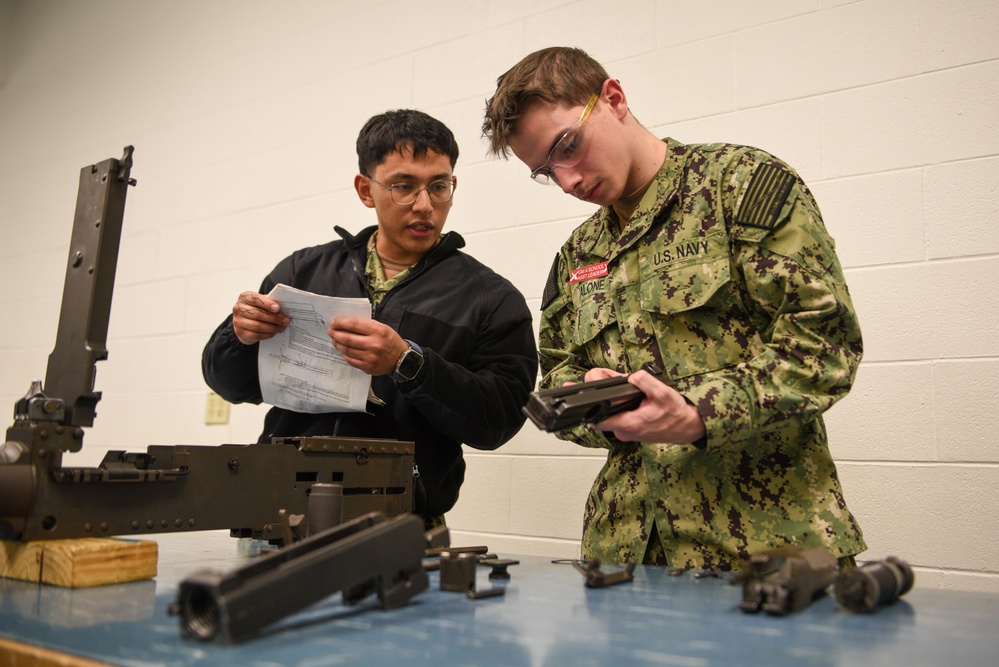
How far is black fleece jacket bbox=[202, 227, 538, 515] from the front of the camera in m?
1.56

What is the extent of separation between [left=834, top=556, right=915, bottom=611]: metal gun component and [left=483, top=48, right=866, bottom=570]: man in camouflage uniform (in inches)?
11.1

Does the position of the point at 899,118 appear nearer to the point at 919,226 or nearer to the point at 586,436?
the point at 919,226

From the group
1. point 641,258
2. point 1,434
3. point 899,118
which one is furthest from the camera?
point 1,434

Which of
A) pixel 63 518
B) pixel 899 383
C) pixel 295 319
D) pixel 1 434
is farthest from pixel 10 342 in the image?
pixel 899 383

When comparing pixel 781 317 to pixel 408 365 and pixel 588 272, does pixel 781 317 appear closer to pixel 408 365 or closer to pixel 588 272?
pixel 588 272

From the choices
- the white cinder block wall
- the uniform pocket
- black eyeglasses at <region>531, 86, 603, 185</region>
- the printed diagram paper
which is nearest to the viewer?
the uniform pocket

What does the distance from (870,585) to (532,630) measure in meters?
0.36

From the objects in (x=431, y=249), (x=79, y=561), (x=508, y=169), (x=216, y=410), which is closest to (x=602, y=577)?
(x=79, y=561)

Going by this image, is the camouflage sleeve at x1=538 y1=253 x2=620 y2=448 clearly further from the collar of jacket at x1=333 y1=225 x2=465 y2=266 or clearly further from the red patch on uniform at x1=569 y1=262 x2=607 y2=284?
the collar of jacket at x1=333 y1=225 x2=465 y2=266

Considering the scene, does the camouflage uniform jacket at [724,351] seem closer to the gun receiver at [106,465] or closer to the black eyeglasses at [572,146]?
the black eyeglasses at [572,146]

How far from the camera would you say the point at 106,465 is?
1022 mm

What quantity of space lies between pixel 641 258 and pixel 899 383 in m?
0.80

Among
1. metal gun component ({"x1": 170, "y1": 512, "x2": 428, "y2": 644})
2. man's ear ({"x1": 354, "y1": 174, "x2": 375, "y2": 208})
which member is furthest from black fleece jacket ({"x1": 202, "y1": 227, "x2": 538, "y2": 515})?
metal gun component ({"x1": 170, "y1": 512, "x2": 428, "y2": 644})

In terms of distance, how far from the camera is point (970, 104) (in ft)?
5.70
